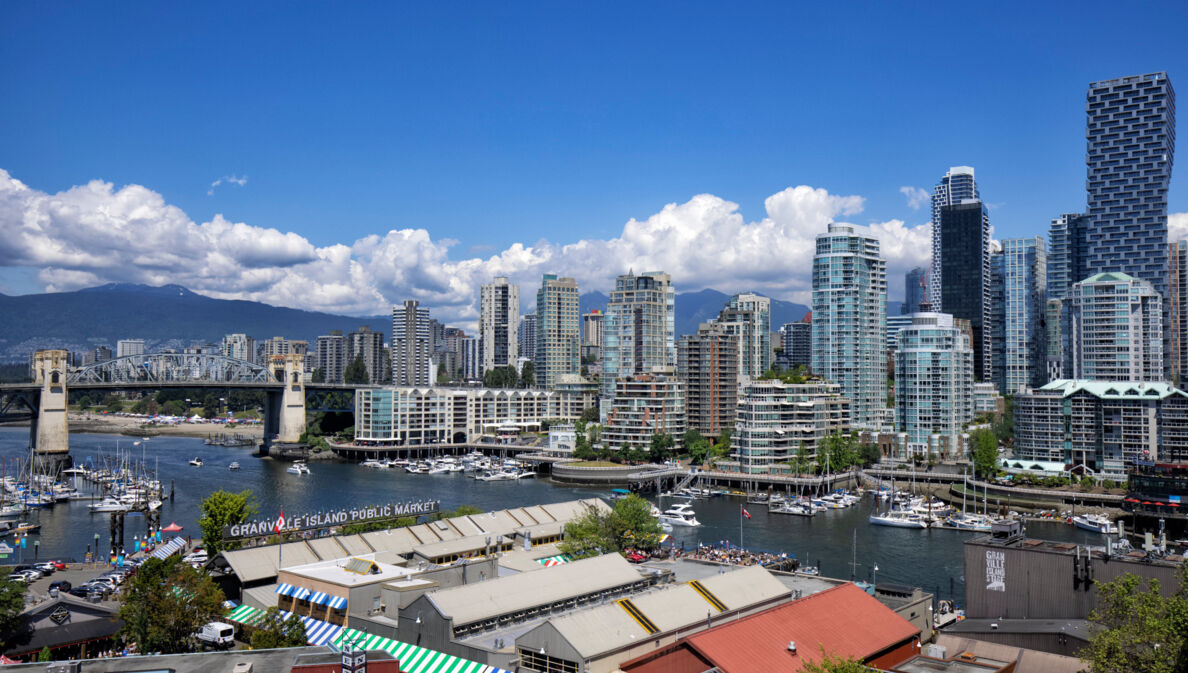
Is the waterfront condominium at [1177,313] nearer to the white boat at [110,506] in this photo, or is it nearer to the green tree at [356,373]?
the white boat at [110,506]

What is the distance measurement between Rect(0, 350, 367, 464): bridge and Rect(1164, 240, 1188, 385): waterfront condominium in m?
117

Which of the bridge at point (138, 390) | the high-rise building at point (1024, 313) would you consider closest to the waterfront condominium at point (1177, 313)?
the high-rise building at point (1024, 313)

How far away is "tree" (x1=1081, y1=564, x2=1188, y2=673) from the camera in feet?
59.8

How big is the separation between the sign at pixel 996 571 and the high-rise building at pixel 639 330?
4622 inches

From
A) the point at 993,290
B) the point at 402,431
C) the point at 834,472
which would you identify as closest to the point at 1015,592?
the point at 834,472

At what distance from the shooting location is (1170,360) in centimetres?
12512

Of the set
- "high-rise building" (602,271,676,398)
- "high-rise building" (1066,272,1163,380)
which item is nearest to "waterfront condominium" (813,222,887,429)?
"high-rise building" (1066,272,1163,380)

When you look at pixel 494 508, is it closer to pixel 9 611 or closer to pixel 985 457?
pixel 9 611

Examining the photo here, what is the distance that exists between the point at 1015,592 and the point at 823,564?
21.0 meters

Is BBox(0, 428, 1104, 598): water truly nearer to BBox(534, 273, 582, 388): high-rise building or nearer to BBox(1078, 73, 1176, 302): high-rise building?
BBox(534, 273, 582, 388): high-rise building

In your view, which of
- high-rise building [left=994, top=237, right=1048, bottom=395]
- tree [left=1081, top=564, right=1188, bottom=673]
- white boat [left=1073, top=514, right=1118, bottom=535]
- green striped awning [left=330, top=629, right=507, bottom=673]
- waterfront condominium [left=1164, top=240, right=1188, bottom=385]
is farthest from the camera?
high-rise building [left=994, top=237, right=1048, bottom=395]

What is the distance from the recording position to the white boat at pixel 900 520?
62.1 m

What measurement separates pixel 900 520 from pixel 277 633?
49.2m

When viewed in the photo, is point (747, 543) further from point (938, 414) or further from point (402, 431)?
point (402, 431)
